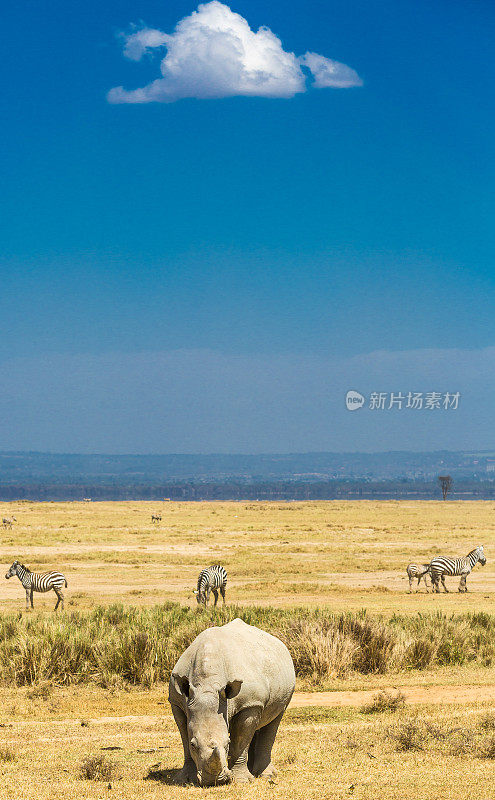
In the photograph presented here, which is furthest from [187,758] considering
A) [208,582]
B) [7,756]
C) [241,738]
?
[208,582]

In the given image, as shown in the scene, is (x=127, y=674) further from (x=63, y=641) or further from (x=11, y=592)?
(x=11, y=592)

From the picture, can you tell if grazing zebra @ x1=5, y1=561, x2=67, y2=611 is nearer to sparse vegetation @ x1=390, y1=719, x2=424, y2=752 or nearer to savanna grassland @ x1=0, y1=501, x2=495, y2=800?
savanna grassland @ x1=0, y1=501, x2=495, y2=800

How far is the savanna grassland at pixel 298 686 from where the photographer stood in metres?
10.1

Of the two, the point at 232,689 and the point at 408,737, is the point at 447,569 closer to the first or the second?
the point at 408,737

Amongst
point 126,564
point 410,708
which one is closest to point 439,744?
point 410,708

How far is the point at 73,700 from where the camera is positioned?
15.3 meters

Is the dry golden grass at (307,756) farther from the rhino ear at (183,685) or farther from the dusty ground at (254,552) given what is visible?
the dusty ground at (254,552)

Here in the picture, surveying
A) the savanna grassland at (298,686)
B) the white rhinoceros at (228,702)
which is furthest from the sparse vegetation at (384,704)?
the white rhinoceros at (228,702)

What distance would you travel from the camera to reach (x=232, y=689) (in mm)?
8914

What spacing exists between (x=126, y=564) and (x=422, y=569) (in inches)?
525

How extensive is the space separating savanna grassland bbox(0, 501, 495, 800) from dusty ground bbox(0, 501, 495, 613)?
27 cm

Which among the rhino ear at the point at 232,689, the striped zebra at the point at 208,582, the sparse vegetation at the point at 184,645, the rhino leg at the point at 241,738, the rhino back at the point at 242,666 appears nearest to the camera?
the rhino ear at the point at 232,689

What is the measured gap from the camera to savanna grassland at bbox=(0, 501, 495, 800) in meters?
10.1

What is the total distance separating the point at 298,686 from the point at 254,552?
30428mm
